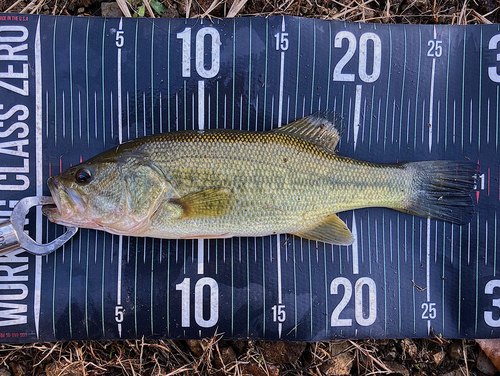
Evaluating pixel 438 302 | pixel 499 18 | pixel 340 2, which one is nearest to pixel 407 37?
pixel 340 2

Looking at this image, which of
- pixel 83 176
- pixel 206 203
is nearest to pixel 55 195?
pixel 83 176

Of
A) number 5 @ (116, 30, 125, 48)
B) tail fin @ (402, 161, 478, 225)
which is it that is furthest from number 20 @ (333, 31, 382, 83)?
number 5 @ (116, 30, 125, 48)

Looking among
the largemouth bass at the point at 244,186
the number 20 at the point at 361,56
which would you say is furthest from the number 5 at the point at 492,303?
the number 20 at the point at 361,56

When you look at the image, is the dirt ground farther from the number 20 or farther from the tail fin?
the tail fin

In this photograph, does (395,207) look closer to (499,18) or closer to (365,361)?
(365,361)

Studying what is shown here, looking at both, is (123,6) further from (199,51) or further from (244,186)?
(244,186)

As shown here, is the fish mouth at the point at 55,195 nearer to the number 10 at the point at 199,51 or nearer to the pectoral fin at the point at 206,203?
the pectoral fin at the point at 206,203
